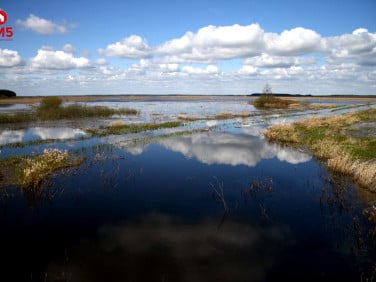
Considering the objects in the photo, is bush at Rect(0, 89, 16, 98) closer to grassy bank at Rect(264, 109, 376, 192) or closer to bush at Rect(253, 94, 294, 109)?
bush at Rect(253, 94, 294, 109)

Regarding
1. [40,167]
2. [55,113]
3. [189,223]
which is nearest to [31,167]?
[40,167]

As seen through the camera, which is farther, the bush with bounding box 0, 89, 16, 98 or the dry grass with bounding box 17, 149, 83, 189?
the bush with bounding box 0, 89, 16, 98

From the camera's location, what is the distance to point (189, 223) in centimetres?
1065

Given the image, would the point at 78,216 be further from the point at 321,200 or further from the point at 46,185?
the point at 321,200

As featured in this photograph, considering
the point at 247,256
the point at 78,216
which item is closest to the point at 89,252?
the point at 78,216

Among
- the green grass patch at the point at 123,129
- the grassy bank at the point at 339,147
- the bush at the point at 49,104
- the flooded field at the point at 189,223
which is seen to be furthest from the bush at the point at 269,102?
the flooded field at the point at 189,223

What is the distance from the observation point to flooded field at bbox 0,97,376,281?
791 cm

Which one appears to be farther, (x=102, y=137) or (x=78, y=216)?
(x=102, y=137)

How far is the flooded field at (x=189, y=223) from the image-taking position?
26.0ft

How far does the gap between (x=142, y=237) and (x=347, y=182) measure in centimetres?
1060

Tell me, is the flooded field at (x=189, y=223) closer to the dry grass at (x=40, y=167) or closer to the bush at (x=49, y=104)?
the dry grass at (x=40, y=167)

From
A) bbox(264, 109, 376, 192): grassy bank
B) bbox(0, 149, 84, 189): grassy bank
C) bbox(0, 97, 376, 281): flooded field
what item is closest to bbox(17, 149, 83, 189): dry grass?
bbox(0, 149, 84, 189): grassy bank

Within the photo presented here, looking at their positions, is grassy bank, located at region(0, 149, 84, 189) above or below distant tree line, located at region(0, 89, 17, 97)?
below

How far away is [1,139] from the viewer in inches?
1062
